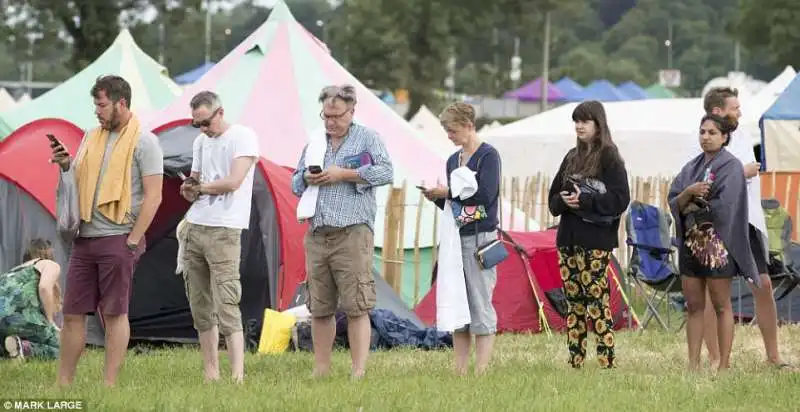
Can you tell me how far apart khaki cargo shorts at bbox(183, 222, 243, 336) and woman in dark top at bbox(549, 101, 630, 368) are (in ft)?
6.35

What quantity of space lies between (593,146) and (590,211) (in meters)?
0.42

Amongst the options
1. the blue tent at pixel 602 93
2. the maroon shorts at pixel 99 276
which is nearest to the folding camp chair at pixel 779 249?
the maroon shorts at pixel 99 276

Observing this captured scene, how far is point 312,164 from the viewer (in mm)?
8250

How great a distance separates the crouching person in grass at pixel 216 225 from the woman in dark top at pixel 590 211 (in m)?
1.88

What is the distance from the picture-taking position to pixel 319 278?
832 cm

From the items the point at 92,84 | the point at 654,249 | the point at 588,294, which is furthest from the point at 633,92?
the point at 588,294

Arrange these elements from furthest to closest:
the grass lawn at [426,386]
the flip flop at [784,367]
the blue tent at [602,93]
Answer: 1. the blue tent at [602,93]
2. the flip flop at [784,367]
3. the grass lawn at [426,386]

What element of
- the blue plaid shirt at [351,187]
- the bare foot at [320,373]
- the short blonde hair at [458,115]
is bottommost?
the bare foot at [320,373]

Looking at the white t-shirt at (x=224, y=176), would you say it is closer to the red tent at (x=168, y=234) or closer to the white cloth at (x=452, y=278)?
the white cloth at (x=452, y=278)

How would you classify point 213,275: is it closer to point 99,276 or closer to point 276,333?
point 99,276

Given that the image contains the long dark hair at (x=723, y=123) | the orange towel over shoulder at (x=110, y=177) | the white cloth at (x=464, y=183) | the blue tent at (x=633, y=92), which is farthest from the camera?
the blue tent at (x=633, y=92)

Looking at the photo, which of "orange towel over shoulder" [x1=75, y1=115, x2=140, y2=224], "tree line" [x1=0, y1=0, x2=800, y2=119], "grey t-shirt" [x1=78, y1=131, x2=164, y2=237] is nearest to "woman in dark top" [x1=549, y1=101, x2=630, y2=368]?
"grey t-shirt" [x1=78, y1=131, x2=164, y2=237]

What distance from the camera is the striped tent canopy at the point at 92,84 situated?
19094mm

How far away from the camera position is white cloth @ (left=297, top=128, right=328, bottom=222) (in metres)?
8.22
